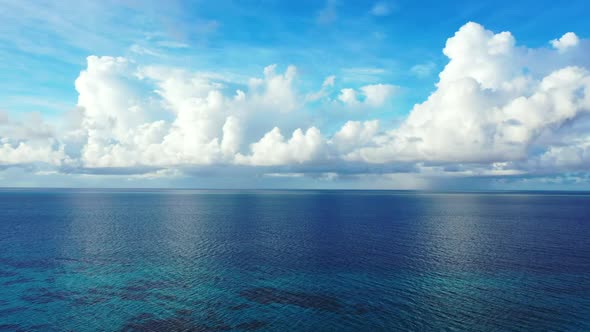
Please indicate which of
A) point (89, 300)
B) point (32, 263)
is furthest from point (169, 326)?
point (32, 263)

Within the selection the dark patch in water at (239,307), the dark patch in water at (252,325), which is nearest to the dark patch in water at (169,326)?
the dark patch in water at (252,325)

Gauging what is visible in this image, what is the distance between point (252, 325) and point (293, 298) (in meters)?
11.7

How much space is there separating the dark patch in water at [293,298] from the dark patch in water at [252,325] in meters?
7.33

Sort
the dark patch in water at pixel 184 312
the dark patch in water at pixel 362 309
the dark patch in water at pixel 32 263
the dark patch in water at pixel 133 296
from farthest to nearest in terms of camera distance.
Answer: the dark patch in water at pixel 32 263 → the dark patch in water at pixel 133 296 → the dark patch in water at pixel 362 309 → the dark patch in water at pixel 184 312

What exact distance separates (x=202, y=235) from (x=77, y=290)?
6331cm

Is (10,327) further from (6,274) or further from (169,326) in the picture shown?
(6,274)

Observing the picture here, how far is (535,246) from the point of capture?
10488 centimetres

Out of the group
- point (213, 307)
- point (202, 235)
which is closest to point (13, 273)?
point (213, 307)

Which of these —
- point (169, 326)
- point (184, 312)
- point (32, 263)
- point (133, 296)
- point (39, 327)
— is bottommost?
point (39, 327)

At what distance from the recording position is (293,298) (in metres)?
60.5

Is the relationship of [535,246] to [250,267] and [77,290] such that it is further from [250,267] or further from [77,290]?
[77,290]

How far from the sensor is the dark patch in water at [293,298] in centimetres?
5729

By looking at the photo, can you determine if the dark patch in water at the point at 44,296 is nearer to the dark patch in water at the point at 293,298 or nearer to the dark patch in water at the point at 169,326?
the dark patch in water at the point at 169,326

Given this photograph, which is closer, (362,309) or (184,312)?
(184,312)
